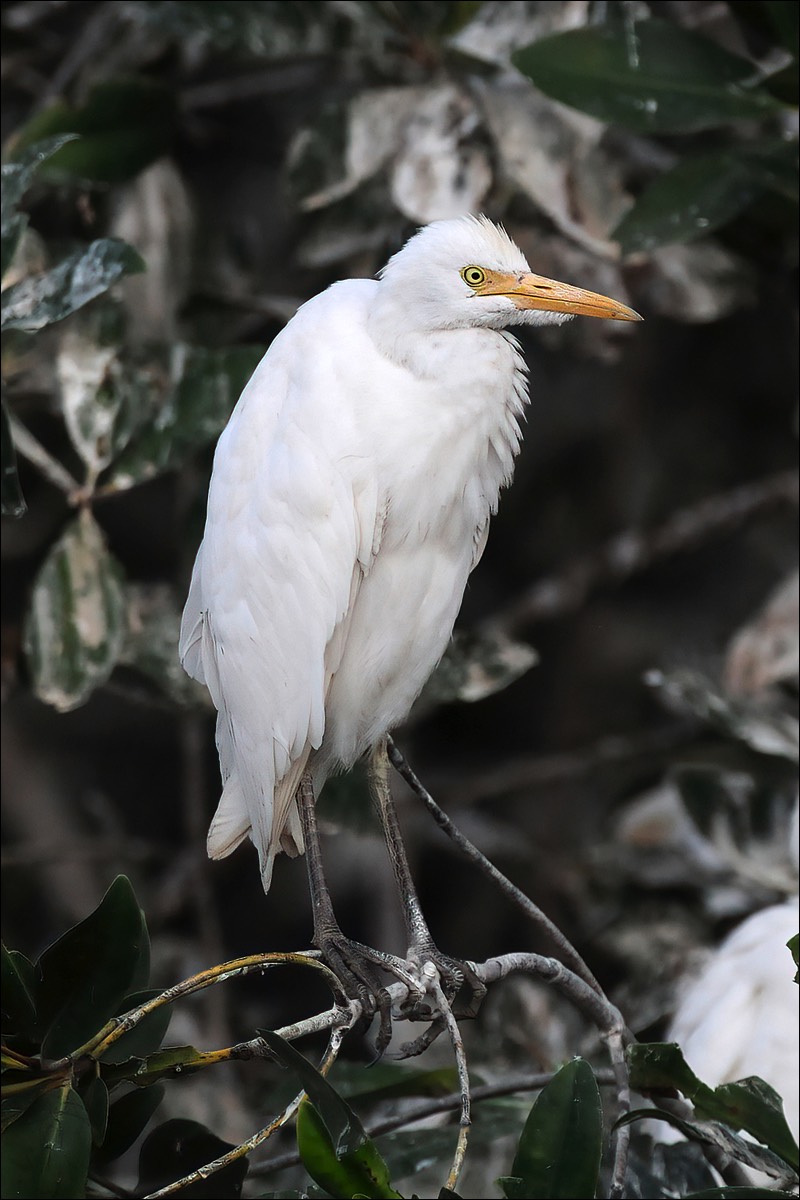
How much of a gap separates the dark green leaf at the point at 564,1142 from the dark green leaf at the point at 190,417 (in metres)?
0.93

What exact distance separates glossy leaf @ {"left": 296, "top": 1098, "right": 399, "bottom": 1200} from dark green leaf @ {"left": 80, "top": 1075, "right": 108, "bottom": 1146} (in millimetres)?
132

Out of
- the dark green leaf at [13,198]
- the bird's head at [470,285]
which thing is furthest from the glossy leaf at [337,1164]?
the dark green leaf at [13,198]

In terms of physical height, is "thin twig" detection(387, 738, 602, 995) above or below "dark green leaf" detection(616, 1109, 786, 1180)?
above

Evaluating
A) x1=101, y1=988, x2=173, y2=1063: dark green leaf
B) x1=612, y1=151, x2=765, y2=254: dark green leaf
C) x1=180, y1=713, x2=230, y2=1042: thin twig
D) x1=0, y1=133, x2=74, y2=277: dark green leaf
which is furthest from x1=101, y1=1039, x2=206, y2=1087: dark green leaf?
x1=180, y1=713, x2=230, y2=1042: thin twig

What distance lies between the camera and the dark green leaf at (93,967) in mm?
931

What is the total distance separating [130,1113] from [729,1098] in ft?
1.47

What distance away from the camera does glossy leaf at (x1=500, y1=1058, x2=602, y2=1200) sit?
0.92m

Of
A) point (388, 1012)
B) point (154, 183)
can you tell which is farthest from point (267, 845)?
point (154, 183)

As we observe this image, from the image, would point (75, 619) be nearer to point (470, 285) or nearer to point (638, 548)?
point (470, 285)

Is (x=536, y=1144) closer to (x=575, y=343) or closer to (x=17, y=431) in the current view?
Result: (x=17, y=431)

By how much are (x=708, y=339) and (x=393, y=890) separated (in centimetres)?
128

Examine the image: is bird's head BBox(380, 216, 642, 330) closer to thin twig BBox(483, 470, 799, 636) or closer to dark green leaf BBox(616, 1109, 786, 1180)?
dark green leaf BBox(616, 1109, 786, 1180)

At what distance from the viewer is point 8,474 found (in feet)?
4.83

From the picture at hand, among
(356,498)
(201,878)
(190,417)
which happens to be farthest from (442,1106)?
(201,878)
